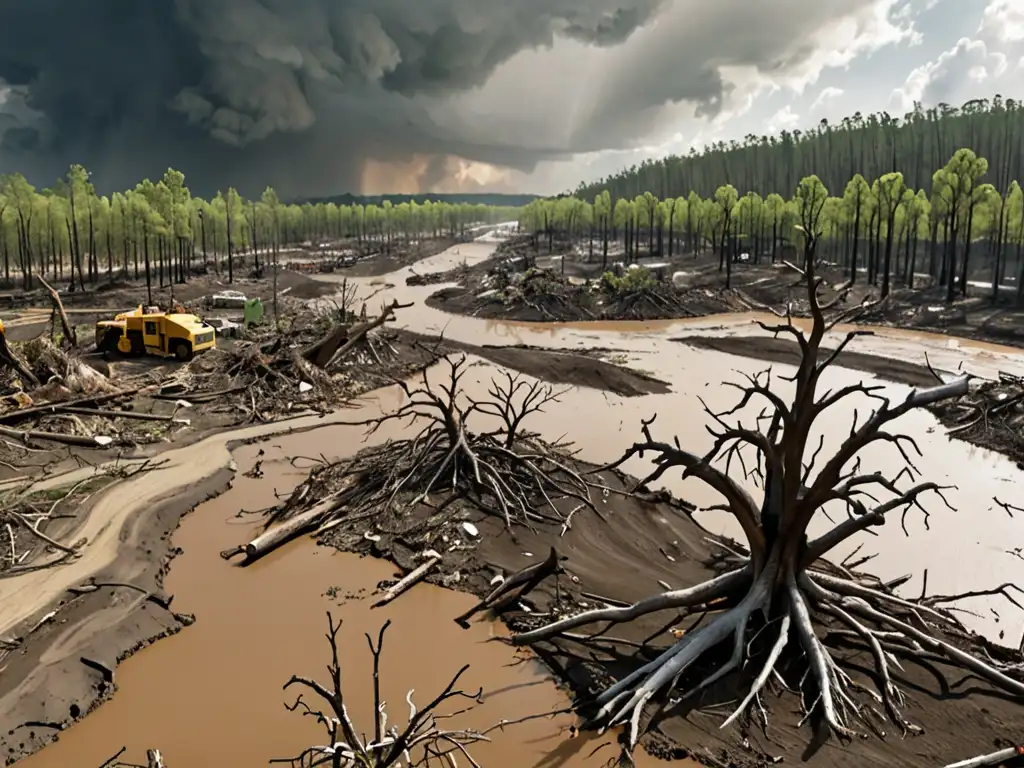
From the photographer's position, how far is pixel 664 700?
7918 mm

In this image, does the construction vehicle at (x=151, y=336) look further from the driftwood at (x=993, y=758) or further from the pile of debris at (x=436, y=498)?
the driftwood at (x=993, y=758)

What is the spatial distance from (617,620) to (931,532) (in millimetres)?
9391

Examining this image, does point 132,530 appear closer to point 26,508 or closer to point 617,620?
point 26,508

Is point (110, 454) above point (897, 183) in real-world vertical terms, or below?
below

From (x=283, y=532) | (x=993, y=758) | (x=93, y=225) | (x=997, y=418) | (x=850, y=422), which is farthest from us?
(x=93, y=225)

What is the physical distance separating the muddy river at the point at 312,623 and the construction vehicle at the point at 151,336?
8956mm

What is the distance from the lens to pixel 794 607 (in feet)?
25.9

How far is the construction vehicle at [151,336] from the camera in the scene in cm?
2623

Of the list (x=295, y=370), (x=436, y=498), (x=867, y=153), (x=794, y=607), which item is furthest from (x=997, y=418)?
(x=867, y=153)

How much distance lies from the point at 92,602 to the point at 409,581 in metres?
4.91

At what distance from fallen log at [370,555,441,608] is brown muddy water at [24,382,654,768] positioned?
5.5 inches

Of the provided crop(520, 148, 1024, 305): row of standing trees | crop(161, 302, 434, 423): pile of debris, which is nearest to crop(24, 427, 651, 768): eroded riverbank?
crop(161, 302, 434, 423): pile of debris

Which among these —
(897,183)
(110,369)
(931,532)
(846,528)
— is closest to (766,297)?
(897,183)

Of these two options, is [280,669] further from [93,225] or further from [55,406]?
[93,225]
